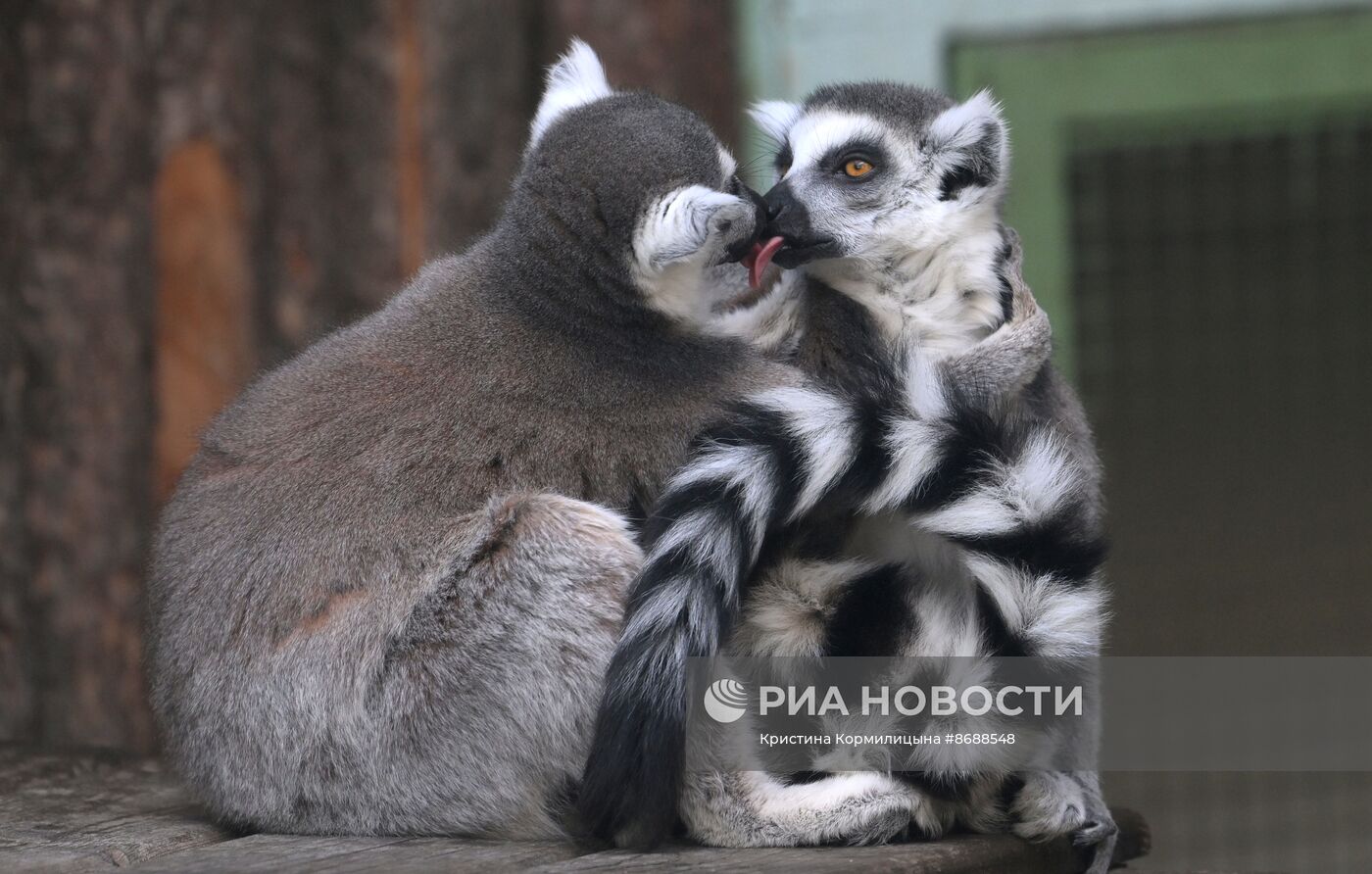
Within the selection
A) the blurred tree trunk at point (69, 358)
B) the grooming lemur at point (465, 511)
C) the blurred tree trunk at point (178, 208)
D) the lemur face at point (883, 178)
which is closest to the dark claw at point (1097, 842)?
the grooming lemur at point (465, 511)

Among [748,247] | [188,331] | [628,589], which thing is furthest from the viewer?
[188,331]

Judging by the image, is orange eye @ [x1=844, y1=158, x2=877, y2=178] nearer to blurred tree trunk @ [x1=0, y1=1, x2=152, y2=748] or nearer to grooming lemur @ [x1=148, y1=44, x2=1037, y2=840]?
grooming lemur @ [x1=148, y1=44, x2=1037, y2=840]

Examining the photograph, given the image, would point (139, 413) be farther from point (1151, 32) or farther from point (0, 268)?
point (1151, 32)

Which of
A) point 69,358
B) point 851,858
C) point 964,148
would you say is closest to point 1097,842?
point 851,858

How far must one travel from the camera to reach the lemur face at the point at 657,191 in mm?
2785

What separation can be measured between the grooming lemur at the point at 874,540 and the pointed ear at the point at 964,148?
204mm

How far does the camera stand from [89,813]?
3.20m

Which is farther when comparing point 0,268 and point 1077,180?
point 1077,180

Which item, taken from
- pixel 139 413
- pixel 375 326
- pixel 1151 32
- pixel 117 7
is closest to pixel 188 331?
pixel 139 413

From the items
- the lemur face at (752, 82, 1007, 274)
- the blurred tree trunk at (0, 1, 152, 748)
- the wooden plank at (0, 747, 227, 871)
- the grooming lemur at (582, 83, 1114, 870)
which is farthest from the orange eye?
the blurred tree trunk at (0, 1, 152, 748)

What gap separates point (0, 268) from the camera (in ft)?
14.6

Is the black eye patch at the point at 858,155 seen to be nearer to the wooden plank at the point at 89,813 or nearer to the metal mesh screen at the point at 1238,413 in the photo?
the wooden plank at the point at 89,813

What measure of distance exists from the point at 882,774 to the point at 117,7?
330 cm

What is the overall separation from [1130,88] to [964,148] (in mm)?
2140
